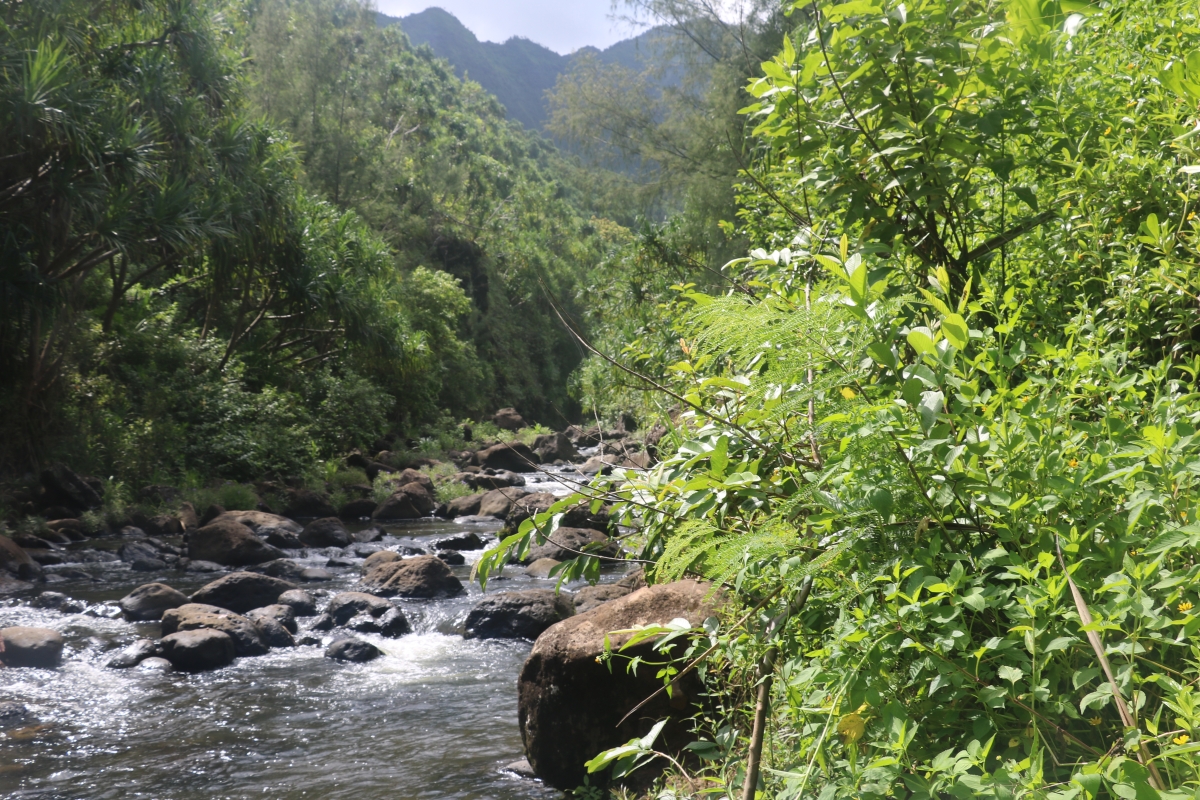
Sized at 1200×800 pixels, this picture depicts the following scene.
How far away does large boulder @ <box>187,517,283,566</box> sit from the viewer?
35.4 ft

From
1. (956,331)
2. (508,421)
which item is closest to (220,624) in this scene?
(956,331)

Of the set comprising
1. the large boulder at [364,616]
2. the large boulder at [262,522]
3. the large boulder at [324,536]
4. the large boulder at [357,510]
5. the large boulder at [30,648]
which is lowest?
the large boulder at [357,510]

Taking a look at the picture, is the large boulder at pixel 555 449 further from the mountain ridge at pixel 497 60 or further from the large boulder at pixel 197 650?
the mountain ridge at pixel 497 60

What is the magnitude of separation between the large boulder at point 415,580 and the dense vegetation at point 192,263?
3297mm

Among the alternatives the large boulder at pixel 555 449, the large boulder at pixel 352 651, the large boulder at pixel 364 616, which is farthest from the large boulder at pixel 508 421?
the large boulder at pixel 352 651

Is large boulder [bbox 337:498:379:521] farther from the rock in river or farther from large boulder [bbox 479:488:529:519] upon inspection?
the rock in river

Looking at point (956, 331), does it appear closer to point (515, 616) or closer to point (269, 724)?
point (269, 724)

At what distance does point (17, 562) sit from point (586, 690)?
843 centimetres

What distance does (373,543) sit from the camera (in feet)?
42.1

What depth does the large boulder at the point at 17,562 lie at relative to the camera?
9.29m

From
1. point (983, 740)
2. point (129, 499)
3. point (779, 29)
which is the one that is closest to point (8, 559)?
point (129, 499)

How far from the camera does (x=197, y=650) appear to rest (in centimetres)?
703

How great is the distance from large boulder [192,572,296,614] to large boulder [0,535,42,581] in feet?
7.26

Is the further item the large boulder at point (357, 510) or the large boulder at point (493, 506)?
the large boulder at point (493, 506)
